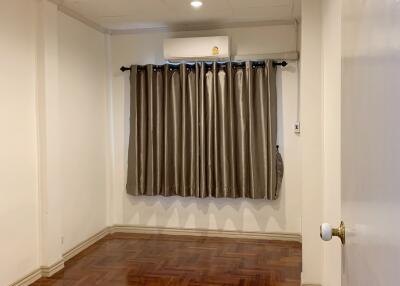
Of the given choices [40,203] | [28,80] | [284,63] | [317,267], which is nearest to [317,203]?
[317,267]

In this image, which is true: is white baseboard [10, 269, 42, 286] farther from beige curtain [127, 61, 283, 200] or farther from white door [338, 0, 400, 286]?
white door [338, 0, 400, 286]

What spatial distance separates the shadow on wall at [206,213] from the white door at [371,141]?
351 centimetres

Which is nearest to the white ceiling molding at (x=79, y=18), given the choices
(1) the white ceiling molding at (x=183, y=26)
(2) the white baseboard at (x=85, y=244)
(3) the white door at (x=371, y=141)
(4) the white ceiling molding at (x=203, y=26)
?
(1) the white ceiling molding at (x=183, y=26)

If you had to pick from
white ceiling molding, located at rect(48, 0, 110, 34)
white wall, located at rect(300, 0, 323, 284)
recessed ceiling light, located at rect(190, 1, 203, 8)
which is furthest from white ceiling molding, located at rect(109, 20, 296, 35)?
white wall, located at rect(300, 0, 323, 284)

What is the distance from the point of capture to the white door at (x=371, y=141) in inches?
25.1

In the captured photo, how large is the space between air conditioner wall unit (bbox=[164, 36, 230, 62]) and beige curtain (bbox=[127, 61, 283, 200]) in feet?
0.33

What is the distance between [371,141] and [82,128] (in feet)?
12.7

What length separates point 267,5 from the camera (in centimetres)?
386

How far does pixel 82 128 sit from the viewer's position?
4305 mm

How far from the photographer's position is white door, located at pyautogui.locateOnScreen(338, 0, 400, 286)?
638mm

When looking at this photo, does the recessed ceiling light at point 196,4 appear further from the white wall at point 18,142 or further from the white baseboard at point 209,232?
the white baseboard at point 209,232

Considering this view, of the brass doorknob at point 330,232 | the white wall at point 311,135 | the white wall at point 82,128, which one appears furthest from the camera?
the white wall at point 82,128

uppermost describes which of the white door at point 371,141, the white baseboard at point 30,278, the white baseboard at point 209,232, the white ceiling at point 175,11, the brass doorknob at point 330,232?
the white ceiling at point 175,11

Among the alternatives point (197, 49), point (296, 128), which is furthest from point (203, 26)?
point (296, 128)
